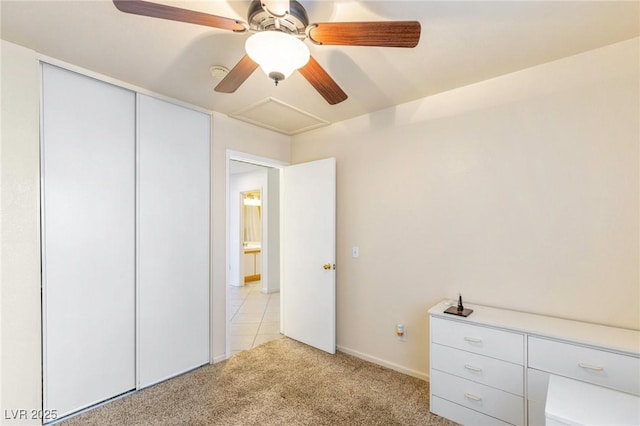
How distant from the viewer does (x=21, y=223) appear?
1.94 metres

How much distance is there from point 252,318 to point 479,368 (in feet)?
10.4

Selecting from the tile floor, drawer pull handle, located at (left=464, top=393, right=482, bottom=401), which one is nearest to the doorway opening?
the tile floor

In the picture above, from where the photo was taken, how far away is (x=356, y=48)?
1.91 m

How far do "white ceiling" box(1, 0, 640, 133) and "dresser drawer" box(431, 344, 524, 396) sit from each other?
6.72 ft

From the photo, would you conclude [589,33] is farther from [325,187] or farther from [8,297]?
[8,297]

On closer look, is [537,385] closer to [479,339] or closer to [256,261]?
[479,339]

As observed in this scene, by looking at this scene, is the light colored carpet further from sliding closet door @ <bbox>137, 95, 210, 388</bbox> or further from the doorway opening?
the doorway opening

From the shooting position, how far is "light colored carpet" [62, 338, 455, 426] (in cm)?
213

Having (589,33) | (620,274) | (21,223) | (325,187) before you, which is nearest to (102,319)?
(21,223)

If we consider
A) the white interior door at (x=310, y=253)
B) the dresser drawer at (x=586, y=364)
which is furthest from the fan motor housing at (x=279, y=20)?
the dresser drawer at (x=586, y=364)

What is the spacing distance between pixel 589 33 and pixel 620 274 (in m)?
1.49

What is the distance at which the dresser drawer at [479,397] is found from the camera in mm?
1911

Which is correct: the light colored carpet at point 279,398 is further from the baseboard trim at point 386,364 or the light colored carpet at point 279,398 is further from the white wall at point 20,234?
the white wall at point 20,234

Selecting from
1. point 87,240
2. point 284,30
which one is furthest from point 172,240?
point 284,30
